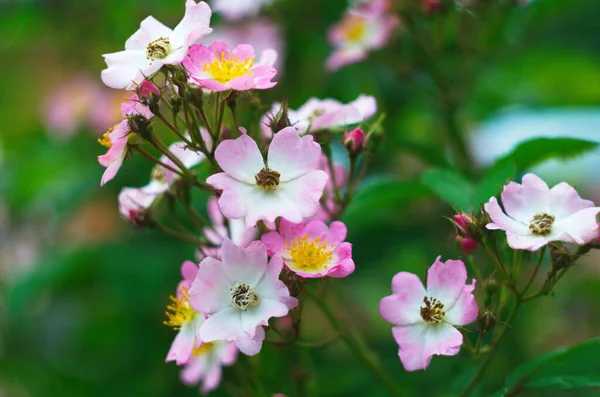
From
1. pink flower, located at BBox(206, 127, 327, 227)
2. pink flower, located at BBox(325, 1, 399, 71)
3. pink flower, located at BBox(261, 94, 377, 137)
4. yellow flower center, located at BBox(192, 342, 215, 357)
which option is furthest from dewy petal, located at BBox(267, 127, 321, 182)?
pink flower, located at BBox(325, 1, 399, 71)

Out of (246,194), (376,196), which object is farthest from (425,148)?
(246,194)

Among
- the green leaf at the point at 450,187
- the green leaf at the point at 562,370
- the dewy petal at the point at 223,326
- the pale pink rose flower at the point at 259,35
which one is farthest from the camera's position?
the pale pink rose flower at the point at 259,35

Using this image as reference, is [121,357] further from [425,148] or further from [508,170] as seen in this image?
[508,170]

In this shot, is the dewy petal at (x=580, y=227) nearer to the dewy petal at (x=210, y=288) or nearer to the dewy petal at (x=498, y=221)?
the dewy petal at (x=498, y=221)

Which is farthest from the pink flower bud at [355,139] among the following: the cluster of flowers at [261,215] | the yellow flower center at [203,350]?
the yellow flower center at [203,350]

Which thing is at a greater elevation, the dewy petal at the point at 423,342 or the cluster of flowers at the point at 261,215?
the cluster of flowers at the point at 261,215

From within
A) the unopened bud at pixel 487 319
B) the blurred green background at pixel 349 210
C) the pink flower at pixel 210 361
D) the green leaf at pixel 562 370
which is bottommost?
the blurred green background at pixel 349 210
